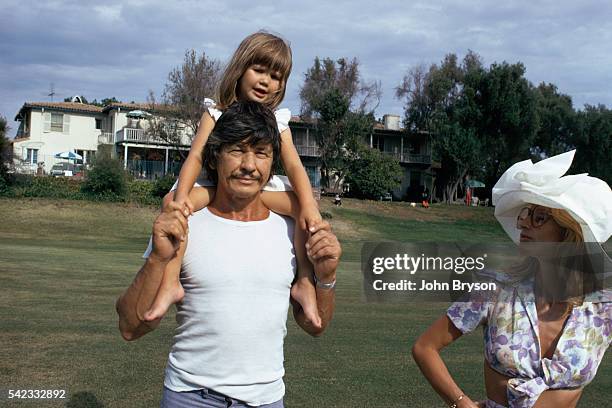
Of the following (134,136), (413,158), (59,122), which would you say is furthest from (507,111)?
(59,122)

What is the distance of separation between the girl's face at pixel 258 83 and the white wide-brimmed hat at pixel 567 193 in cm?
114

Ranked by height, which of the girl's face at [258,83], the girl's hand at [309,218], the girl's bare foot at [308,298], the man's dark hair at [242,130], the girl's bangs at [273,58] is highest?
the girl's bangs at [273,58]

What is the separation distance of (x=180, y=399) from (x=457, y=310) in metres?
1.05

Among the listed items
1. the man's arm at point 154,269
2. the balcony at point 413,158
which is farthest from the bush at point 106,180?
the man's arm at point 154,269

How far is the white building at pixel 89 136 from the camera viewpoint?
162 ft

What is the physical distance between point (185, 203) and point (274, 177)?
476 mm

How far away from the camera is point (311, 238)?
8.27 ft

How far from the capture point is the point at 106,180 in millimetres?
36000

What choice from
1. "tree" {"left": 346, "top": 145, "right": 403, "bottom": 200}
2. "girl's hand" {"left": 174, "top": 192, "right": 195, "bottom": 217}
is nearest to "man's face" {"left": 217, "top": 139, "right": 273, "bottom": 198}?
"girl's hand" {"left": 174, "top": 192, "right": 195, "bottom": 217}

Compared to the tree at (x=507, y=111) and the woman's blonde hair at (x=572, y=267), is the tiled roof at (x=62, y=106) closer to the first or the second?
the tree at (x=507, y=111)

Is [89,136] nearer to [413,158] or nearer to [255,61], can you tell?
[413,158]

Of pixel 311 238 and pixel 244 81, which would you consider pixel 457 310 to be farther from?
pixel 244 81

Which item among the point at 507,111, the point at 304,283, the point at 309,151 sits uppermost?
the point at 507,111

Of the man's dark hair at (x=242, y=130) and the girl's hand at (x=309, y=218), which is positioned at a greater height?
the man's dark hair at (x=242, y=130)
